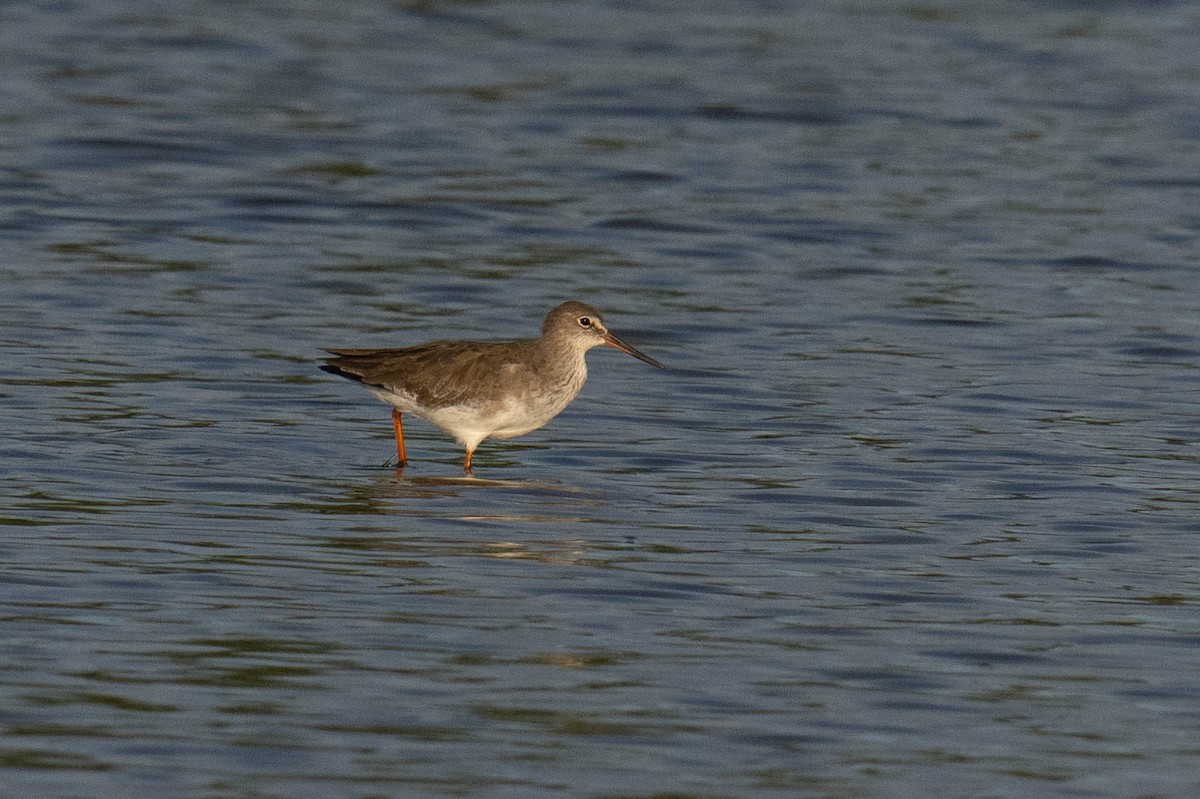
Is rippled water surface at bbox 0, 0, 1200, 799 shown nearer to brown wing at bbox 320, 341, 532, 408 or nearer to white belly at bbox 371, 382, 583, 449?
white belly at bbox 371, 382, 583, 449

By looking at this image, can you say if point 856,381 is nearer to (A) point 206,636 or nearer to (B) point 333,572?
(B) point 333,572

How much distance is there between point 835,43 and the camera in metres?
30.1

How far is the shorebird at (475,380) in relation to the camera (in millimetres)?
13539

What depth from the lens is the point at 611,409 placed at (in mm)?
15500

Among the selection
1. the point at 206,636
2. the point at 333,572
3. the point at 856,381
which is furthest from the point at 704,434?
the point at 206,636

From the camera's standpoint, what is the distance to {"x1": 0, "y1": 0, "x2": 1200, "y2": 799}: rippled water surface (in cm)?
856

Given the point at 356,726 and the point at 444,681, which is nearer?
the point at 356,726

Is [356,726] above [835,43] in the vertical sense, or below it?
below

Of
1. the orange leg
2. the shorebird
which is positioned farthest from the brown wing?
the orange leg

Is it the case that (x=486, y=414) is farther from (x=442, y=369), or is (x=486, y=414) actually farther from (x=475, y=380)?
(x=442, y=369)

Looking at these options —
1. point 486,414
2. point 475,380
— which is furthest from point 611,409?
point 486,414

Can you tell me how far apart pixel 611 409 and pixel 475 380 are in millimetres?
2056

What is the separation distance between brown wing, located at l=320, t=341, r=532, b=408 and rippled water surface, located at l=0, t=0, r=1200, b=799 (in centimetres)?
53

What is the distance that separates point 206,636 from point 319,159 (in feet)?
48.0
